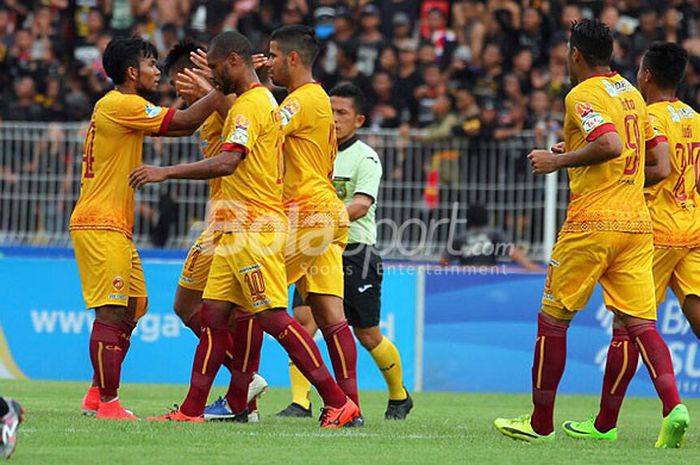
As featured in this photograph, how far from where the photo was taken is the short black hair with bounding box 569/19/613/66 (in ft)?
28.2

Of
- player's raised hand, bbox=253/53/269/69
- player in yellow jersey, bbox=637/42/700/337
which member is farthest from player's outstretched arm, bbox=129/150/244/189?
player in yellow jersey, bbox=637/42/700/337

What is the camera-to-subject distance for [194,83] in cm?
973

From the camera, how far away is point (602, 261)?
A: 8.58 meters

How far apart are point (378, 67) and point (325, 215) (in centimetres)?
954

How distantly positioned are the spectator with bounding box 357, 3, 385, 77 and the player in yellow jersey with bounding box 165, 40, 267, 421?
8.91 metres

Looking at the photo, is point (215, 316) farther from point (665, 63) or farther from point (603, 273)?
point (665, 63)

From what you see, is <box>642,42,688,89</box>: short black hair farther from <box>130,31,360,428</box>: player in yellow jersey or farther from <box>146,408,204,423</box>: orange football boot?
<box>146,408,204,423</box>: orange football boot

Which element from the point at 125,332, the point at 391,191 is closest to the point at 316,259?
the point at 125,332

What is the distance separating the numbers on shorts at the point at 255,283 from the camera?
8.98m

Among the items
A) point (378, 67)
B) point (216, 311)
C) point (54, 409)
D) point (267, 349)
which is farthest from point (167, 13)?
point (216, 311)

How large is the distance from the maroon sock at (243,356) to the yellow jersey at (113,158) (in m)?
1.10

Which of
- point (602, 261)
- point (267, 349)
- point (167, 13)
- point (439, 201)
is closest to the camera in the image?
point (602, 261)

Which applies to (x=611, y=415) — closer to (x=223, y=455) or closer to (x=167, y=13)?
(x=223, y=455)

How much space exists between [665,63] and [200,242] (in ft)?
11.4
